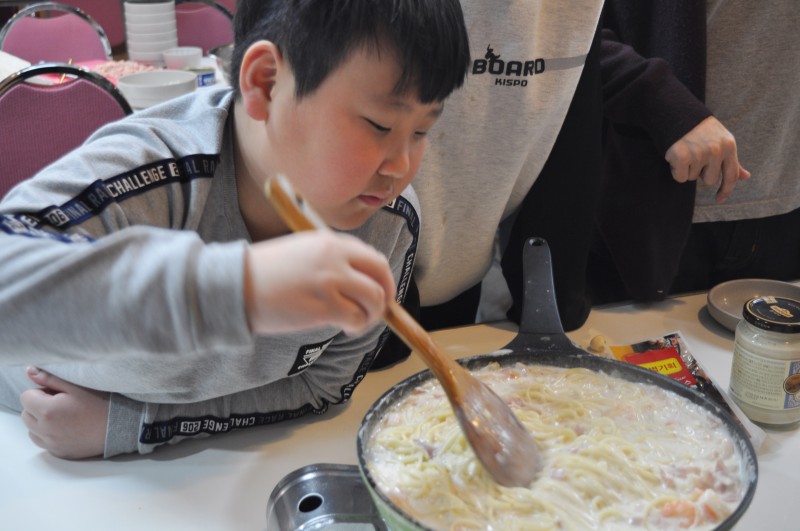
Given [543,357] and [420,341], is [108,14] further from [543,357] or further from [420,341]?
[420,341]

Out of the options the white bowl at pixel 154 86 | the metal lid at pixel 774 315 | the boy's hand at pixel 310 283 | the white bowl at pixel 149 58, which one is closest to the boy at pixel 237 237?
the boy's hand at pixel 310 283

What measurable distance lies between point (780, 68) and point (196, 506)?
1.37m

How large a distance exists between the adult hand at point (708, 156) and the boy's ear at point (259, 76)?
77cm

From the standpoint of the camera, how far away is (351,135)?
0.96 metres

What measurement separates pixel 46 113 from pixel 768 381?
5.19ft

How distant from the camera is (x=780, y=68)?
5.24 ft

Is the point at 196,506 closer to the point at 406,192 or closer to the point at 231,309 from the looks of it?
the point at 231,309

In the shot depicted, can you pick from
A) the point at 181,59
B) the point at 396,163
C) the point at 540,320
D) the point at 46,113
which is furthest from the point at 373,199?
the point at 181,59

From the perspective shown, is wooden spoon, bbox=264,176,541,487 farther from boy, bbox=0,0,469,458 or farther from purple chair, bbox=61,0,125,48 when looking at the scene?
purple chair, bbox=61,0,125,48

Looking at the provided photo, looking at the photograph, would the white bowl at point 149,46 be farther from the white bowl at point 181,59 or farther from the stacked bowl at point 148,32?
the white bowl at point 181,59

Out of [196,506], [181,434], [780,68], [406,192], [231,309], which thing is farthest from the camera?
[780,68]

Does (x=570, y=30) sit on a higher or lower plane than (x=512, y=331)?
higher

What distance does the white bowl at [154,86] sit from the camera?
2.36 m

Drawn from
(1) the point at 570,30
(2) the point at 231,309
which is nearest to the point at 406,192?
(1) the point at 570,30
